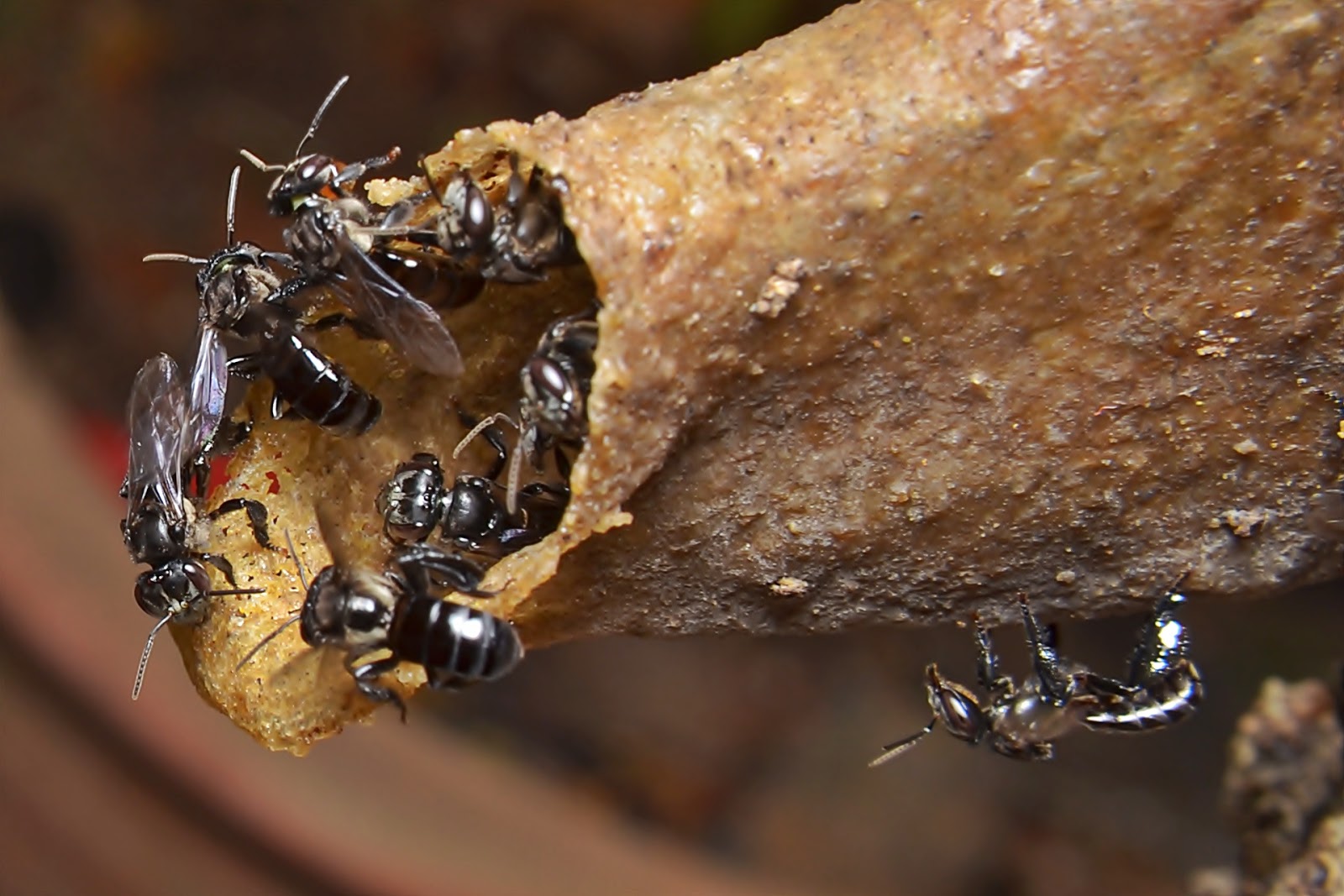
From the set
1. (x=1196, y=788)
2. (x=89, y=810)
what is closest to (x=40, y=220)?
(x=89, y=810)

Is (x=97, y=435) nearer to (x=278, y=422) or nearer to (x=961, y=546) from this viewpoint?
(x=278, y=422)

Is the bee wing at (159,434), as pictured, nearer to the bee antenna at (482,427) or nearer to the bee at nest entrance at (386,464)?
the bee at nest entrance at (386,464)

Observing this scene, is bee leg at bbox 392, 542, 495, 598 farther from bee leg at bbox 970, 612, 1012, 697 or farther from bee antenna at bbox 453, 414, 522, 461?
bee leg at bbox 970, 612, 1012, 697

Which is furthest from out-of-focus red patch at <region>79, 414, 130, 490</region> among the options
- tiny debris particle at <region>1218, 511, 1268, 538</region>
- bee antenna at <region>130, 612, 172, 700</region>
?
tiny debris particle at <region>1218, 511, 1268, 538</region>

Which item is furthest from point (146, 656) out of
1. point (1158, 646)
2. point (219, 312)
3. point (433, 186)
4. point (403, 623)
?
point (1158, 646)

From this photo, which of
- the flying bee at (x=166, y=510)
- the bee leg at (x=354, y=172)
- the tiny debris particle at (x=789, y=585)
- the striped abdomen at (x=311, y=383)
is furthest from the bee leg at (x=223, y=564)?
the tiny debris particle at (x=789, y=585)
